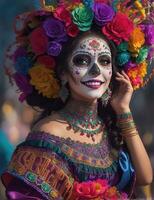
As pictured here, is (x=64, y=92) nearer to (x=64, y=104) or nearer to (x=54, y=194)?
(x=64, y=104)

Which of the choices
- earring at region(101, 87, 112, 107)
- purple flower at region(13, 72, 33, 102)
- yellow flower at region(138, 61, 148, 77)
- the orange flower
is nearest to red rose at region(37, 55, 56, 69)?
purple flower at region(13, 72, 33, 102)

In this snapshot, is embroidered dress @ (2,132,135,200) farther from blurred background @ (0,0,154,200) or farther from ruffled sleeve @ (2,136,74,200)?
blurred background @ (0,0,154,200)

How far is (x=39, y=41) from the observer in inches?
75.1

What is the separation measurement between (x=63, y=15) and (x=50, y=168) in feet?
1.65

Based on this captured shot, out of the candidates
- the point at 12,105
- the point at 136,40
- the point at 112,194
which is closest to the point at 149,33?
the point at 136,40

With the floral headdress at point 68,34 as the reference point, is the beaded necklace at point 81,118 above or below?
below

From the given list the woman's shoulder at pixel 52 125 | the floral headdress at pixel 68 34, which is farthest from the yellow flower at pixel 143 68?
the woman's shoulder at pixel 52 125

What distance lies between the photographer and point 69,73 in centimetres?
193

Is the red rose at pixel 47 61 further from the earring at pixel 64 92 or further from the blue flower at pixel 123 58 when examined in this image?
the blue flower at pixel 123 58

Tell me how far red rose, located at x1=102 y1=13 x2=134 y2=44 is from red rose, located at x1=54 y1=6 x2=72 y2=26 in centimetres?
12

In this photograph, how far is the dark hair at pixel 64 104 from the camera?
6.31 ft

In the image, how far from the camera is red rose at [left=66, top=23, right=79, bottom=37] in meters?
1.89

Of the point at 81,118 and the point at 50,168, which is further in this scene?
the point at 81,118

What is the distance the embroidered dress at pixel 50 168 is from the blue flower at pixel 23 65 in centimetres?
24
